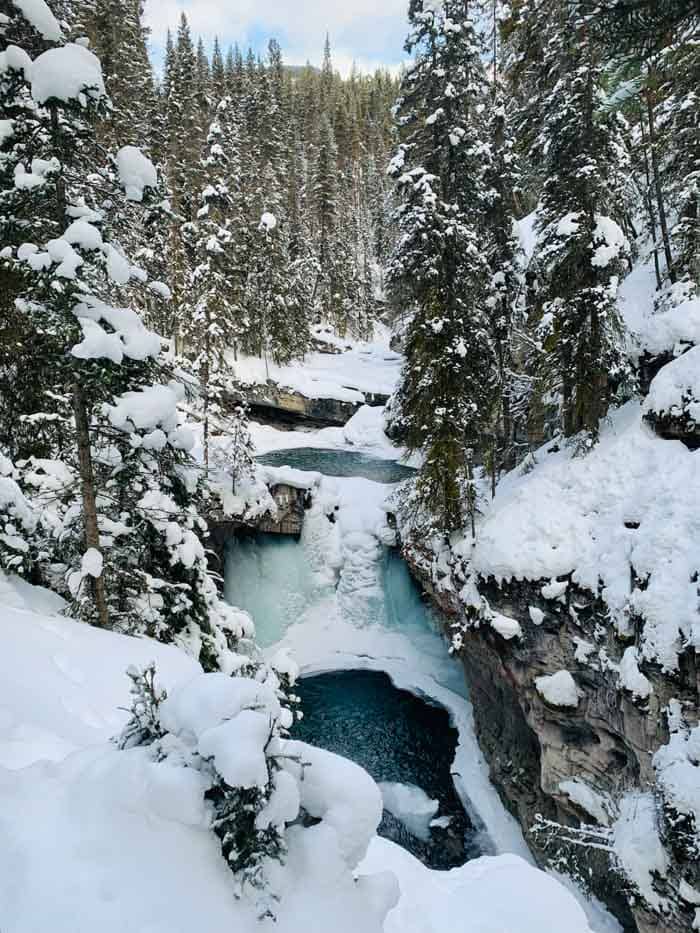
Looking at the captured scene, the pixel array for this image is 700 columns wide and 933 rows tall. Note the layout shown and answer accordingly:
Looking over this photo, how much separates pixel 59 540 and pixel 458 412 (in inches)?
384

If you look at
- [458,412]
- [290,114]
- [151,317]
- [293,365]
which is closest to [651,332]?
[458,412]

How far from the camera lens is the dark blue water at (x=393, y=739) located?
1238cm

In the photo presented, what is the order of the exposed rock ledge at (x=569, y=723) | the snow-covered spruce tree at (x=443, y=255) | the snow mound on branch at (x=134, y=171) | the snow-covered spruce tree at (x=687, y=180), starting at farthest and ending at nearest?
the snow-covered spruce tree at (x=443, y=255)
the snow-covered spruce tree at (x=687, y=180)
the exposed rock ledge at (x=569, y=723)
the snow mound on branch at (x=134, y=171)

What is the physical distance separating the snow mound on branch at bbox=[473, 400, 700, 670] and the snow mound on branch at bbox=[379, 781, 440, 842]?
6.11m

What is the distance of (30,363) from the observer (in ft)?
27.0

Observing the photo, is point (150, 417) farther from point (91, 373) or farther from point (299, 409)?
point (299, 409)

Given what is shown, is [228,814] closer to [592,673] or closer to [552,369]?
[592,673]

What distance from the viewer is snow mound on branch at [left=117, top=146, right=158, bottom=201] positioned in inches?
279

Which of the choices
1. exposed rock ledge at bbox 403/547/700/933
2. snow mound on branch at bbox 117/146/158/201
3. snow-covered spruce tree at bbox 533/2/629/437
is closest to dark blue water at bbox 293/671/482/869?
exposed rock ledge at bbox 403/547/700/933

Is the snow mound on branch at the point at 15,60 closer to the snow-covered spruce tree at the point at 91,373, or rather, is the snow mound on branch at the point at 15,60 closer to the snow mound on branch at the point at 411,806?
the snow-covered spruce tree at the point at 91,373

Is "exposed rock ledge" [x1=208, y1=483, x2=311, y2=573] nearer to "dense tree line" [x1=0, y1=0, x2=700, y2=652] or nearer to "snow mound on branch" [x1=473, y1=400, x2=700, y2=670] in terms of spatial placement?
"dense tree line" [x1=0, y1=0, x2=700, y2=652]

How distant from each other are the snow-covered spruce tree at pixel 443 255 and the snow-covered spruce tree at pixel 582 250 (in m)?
2.05

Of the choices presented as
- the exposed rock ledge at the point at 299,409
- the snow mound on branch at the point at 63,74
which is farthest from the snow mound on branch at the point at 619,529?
the exposed rock ledge at the point at 299,409

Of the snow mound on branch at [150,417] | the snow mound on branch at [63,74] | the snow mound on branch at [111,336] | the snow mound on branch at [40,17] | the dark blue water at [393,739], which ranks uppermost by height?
the snow mound on branch at [40,17]
